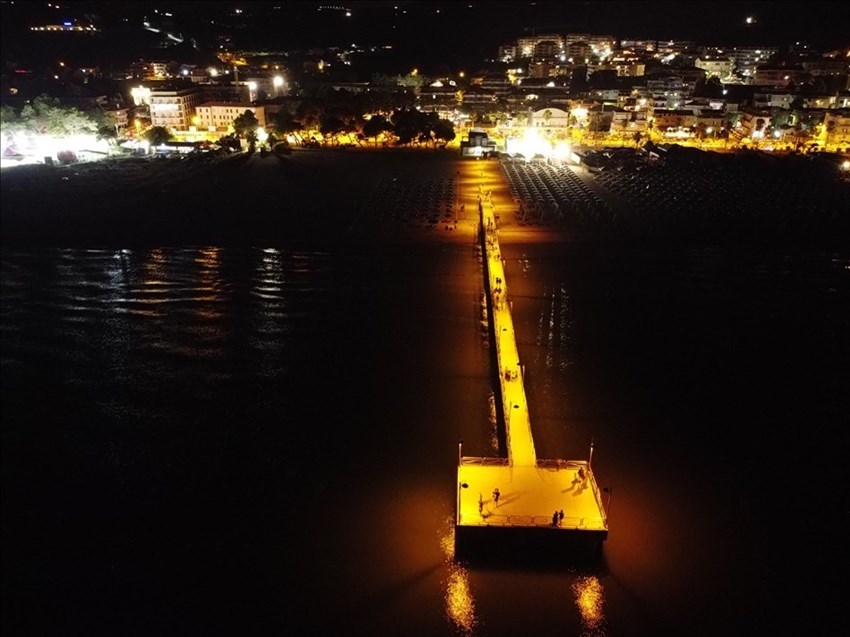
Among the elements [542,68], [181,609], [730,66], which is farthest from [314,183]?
[730,66]

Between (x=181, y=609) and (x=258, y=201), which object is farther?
(x=258, y=201)

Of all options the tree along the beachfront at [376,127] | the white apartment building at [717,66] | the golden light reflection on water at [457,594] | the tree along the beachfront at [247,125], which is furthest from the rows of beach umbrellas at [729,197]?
the white apartment building at [717,66]

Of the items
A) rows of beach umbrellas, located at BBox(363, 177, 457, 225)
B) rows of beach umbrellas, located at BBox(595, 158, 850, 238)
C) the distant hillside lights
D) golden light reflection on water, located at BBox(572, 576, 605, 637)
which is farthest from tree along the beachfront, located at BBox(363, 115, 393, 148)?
the distant hillside lights

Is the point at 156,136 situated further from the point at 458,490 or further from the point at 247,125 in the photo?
the point at 458,490

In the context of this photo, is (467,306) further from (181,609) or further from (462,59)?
(462,59)

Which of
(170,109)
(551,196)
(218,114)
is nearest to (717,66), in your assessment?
(551,196)

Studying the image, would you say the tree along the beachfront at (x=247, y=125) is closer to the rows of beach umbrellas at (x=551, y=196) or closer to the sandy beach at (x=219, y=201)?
the sandy beach at (x=219, y=201)
